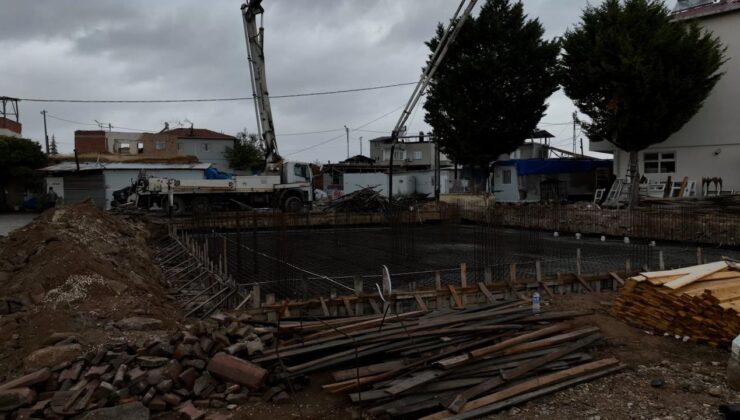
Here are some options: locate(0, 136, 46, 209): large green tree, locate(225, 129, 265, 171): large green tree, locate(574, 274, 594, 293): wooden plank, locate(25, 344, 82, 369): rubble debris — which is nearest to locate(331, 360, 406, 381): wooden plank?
locate(25, 344, 82, 369): rubble debris

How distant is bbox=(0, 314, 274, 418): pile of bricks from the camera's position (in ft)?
12.0

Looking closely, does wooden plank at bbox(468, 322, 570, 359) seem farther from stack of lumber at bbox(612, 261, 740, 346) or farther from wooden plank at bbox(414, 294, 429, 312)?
wooden plank at bbox(414, 294, 429, 312)

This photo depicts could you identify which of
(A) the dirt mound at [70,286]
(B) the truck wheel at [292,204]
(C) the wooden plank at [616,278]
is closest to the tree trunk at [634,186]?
(C) the wooden plank at [616,278]

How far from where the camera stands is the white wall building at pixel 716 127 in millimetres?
17422

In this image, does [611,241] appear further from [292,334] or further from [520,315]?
[292,334]

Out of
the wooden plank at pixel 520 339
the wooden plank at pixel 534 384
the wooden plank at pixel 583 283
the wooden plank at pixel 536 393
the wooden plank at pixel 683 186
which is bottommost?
the wooden plank at pixel 536 393

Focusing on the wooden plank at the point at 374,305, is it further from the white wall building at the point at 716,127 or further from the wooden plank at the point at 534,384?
the white wall building at the point at 716,127

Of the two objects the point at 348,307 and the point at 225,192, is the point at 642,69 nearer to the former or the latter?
the point at 348,307

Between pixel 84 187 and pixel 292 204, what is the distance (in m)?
12.9

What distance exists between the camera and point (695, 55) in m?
15.7

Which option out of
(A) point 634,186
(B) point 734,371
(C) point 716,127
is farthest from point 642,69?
(B) point 734,371

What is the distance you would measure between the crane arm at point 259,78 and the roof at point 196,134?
64.3 ft

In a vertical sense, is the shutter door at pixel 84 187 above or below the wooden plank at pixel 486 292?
above

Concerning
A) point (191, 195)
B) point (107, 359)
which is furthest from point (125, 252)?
point (191, 195)
